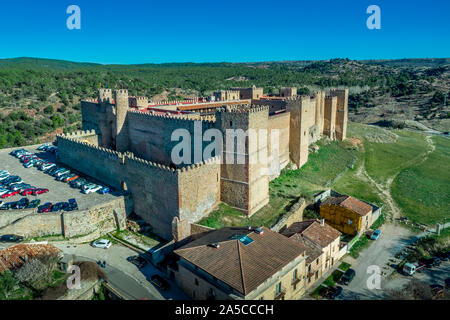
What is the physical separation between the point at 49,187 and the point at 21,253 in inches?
311

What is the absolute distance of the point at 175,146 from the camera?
82.4ft

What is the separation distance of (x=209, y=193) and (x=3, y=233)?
11.6 m

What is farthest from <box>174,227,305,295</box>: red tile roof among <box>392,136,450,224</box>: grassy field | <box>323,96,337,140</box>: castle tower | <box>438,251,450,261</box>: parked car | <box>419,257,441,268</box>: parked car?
<box>323,96,337,140</box>: castle tower

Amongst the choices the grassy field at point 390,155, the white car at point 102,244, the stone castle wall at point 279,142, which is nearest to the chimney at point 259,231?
the white car at point 102,244

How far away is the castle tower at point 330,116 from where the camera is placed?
38438 mm

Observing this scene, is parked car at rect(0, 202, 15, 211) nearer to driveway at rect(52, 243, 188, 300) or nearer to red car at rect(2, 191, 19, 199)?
red car at rect(2, 191, 19, 199)

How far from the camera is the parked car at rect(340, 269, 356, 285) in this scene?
1831 cm

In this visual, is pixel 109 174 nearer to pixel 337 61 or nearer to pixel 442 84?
pixel 442 84

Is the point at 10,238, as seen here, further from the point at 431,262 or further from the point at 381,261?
the point at 431,262

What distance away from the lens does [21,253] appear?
17516mm

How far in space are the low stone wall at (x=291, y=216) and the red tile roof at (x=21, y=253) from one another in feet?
41.6

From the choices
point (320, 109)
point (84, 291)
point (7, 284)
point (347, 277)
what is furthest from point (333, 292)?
point (320, 109)

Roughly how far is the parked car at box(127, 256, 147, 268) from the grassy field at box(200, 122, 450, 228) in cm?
417
